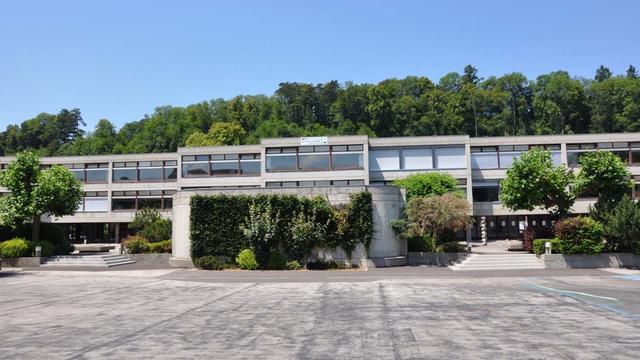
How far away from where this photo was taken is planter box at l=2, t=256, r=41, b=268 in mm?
33688

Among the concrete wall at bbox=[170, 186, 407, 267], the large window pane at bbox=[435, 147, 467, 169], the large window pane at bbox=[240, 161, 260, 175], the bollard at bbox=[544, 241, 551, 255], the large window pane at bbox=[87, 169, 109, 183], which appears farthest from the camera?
the large window pane at bbox=[87, 169, 109, 183]

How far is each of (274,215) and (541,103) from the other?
3111 inches

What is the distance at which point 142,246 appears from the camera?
36094 millimetres

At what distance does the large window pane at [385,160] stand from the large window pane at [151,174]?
2326cm

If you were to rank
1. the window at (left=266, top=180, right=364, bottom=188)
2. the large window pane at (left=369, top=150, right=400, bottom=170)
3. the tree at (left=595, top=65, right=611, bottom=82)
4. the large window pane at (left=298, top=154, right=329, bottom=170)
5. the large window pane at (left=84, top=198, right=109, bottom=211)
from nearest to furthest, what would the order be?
the window at (left=266, top=180, right=364, bottom=188) → the large window pane at (left=298, top=154, right=329, bottom=170) → the large window pane at (left=369, top=150, right=400, bottom=170) → the large window pane at (left=84, top=198, right=109, bottom=211) → the tree at (left=595, top=65, right=611, bottom=82)

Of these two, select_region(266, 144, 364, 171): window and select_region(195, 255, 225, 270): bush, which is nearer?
select_region(195, 255, 225, 270): bush

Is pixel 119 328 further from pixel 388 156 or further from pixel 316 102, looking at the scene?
pixel 316 102

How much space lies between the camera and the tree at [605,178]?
3089cm

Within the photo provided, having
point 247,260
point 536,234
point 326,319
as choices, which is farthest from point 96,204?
point 326,319

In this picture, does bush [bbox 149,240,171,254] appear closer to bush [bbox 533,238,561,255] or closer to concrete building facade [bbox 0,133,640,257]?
→ concrete building facade [bbox 0,133,640,257]

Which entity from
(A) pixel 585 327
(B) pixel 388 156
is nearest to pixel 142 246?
(B) pixel 388 156

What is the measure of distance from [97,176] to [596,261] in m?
49.3

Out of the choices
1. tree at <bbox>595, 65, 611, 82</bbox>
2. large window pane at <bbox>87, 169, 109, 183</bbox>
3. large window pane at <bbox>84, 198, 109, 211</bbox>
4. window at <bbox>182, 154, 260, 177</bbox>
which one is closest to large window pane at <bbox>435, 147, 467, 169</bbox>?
window at <bbox>182, 154, 260, 177</bbox>

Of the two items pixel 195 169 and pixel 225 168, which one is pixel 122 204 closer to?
pixel 195 169
